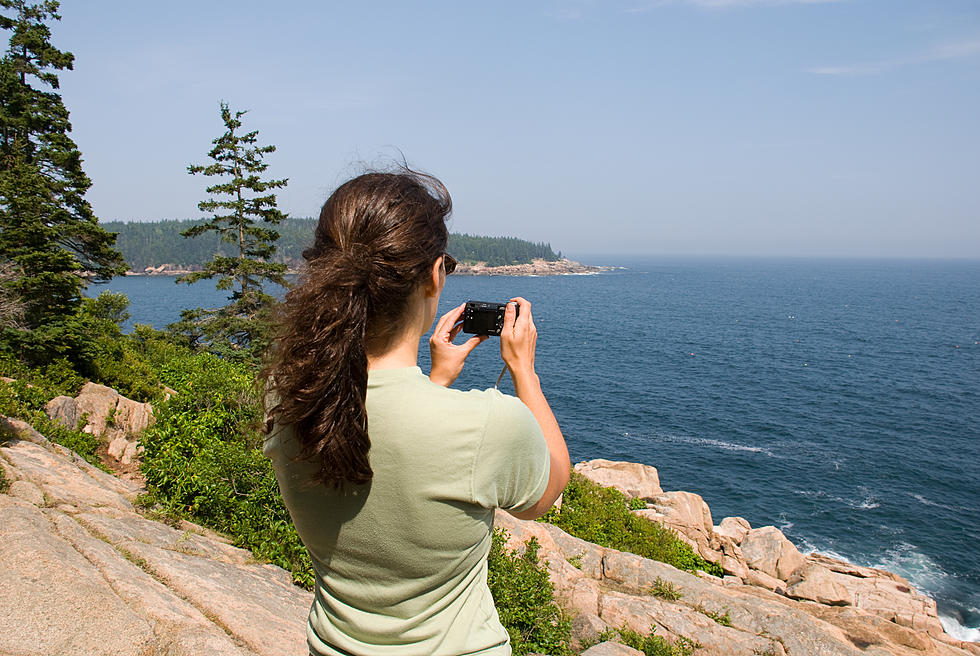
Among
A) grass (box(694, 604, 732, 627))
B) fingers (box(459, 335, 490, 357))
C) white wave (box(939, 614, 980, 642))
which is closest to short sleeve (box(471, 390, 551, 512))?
fingers (box(459, 335, 490, 357))

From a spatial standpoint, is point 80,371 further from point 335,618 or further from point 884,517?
point 884,517

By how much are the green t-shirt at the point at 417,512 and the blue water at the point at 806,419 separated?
78.4 feet

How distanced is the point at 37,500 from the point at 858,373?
56612 mm

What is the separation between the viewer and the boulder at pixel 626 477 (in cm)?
2248

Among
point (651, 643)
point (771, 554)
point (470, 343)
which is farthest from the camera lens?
point (771, 554)

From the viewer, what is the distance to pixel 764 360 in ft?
178

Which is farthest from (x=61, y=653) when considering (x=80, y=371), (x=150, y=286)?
(x=150, y=286)

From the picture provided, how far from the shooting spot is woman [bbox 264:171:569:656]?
4.43ft

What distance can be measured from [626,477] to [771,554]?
6073 mm

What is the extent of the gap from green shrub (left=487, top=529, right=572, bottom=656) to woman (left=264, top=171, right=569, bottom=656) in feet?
21.5

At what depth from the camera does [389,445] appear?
4.44 feet

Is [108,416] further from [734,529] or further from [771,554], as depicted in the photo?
[734,529]

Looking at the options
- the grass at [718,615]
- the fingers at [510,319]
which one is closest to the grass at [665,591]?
the grass at [718,615]

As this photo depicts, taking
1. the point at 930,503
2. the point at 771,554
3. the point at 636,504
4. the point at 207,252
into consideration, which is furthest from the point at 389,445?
the point at 207,252
